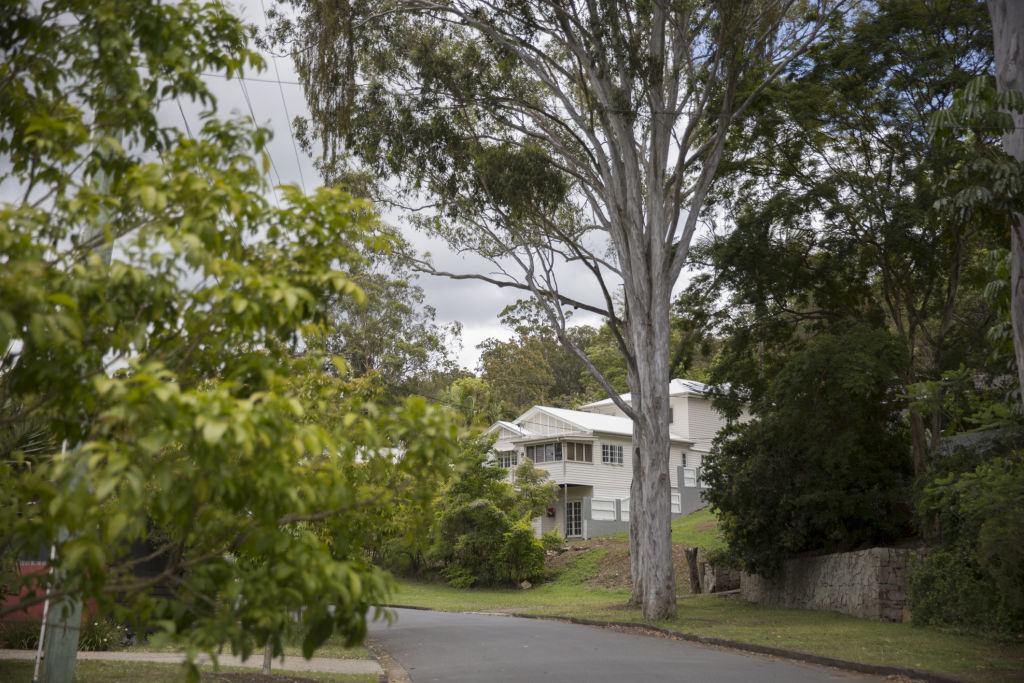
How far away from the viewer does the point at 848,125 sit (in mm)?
22406

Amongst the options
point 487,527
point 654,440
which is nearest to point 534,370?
point 487,527

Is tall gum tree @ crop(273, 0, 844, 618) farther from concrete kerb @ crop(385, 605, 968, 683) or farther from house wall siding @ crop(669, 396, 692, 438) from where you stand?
house wall siding @ crop(669, 396, 692, 438)

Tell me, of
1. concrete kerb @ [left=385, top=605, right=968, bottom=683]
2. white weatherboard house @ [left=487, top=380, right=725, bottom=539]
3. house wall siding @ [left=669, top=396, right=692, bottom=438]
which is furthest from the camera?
house wall siding @ [left=669, top=396, right=692, bottom=438]

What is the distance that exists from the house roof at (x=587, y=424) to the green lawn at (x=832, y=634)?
1742cm

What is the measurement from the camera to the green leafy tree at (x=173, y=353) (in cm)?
333

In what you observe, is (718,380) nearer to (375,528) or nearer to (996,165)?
(996,165)

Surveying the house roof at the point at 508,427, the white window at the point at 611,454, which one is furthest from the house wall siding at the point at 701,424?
the house roof at the point at 508,427

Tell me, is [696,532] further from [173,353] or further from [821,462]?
[173,353]

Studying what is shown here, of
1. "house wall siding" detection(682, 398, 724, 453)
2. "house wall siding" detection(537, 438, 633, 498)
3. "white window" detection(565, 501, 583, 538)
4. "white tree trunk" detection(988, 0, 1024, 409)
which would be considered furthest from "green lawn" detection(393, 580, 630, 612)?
"house wall siding" detection(682, 398, 724, 453)

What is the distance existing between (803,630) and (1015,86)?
1062 centimetres

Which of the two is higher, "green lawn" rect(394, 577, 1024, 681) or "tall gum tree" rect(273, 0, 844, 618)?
"tall gum tree" rect(273, 0, 844, 618)

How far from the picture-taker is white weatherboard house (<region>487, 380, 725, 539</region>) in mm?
44844

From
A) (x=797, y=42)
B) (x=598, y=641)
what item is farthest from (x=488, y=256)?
(x=598, y=641)

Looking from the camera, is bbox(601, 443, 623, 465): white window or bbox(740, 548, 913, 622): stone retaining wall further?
bbox(601, 443, 623, 465): white window
